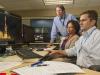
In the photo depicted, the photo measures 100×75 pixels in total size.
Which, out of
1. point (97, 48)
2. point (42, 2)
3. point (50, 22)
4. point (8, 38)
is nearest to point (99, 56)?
point (97, 48)

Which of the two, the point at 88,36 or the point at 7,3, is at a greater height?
the point at 7,3

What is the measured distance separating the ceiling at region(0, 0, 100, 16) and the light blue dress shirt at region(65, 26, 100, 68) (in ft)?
16.1

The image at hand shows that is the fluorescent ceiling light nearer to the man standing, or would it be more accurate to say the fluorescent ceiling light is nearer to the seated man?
the man standing

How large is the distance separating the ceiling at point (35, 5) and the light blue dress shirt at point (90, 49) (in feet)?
16.1

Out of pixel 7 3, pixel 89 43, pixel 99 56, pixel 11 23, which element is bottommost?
pixel 99 56

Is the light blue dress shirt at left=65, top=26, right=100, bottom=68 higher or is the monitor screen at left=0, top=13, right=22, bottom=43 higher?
the monitor screen at left=0, top=13, right=22, bottom=43

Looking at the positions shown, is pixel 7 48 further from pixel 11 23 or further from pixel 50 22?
pixel 50 22

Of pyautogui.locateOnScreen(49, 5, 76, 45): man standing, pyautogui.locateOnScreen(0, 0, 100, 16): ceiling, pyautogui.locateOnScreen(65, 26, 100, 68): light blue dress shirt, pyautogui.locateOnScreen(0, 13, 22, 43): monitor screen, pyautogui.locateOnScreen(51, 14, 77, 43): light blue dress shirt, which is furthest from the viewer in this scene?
pyautogui.locateOnScreen(0, 0, 100, 16): ceiling

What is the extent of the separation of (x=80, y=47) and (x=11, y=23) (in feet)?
3.18

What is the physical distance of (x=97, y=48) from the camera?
2053 mm

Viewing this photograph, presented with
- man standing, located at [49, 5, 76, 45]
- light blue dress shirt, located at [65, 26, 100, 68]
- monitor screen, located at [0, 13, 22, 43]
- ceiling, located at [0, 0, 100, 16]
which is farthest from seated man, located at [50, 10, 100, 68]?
ceiling, located at [0, 0, 100, 16]

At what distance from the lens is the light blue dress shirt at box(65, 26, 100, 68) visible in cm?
206

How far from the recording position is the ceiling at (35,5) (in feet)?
22.9

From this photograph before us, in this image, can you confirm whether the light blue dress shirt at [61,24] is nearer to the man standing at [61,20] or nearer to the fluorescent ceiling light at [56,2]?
the man standing at [61,20]
